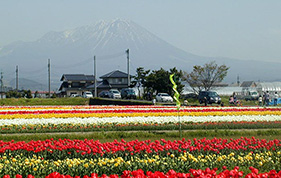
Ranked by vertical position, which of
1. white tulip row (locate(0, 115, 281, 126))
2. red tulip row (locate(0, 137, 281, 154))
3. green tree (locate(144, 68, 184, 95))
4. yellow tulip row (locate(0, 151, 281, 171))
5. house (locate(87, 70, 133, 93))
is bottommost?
yellow tulip row (locate(0, 151, 281, 171))

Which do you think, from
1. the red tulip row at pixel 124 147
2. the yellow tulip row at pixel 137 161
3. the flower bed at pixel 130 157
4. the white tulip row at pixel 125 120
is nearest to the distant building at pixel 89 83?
the white tulip row at pixel 125 120

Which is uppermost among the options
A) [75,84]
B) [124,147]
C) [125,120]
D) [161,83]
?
[75,84]

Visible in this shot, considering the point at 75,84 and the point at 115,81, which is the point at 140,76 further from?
the point at 75,84

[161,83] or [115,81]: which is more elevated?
[115,81]

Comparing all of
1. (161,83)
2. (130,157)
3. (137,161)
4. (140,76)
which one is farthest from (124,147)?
(140,76)

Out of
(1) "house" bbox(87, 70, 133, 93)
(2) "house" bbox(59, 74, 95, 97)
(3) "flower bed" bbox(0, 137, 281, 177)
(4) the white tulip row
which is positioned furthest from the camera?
(2) "house" bbox(59, 74, 95, 97)

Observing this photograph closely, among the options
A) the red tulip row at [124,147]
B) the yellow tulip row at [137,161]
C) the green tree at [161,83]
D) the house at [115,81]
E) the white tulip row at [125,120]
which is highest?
the house at [115,81]

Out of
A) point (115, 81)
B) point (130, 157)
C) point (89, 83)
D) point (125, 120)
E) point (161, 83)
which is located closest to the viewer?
point (130, 157)

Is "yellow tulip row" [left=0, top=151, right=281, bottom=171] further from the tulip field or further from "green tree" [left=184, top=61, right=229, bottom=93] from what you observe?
"green tree" [left=184, top=61, right=229, bottom=93]

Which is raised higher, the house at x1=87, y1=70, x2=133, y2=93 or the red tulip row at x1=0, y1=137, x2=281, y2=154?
the house at x1=87, y1=70, x2=133, y2=93

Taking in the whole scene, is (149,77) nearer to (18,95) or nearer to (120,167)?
(18,95)

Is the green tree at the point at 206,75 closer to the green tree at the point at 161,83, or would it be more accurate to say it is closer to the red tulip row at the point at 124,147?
the green tree at the point at 161,83

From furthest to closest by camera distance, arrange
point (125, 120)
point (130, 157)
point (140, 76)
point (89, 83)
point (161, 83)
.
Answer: point (89, 83)
point (140, 76)
point (161, 83)
point (125, 120)
point (130, 157)

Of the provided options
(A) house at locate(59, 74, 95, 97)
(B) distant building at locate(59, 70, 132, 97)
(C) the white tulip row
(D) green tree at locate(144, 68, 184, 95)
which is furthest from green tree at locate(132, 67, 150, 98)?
(C) the white tulip row
